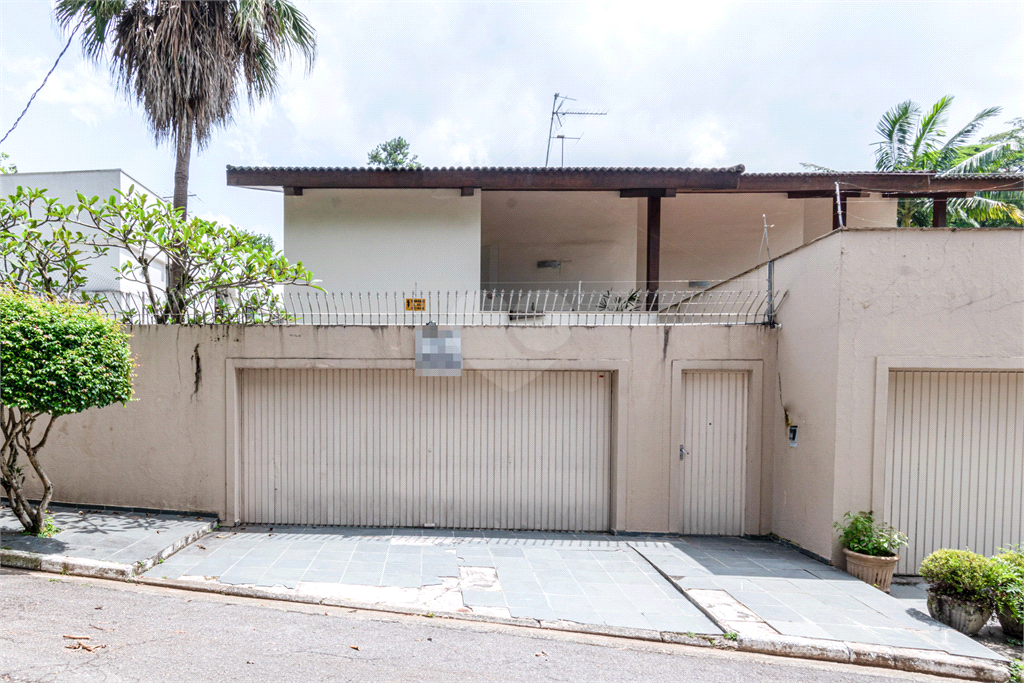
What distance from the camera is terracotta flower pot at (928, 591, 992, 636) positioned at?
404 centimetres

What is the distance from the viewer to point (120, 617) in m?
3.79

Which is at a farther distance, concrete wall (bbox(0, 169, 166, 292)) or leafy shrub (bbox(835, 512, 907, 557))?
concrete wall (bbox(0, 169, 166, 292))

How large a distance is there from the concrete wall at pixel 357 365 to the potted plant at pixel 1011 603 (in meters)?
2.27

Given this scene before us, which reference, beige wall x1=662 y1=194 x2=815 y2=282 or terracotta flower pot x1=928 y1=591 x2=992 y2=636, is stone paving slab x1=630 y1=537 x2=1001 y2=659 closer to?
terracotta flower pot x1=928 y1=591 x2=992 y2=636

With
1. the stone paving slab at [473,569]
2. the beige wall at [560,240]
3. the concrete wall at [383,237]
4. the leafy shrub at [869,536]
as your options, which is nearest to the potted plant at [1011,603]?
the leafy shrub at [869,536]

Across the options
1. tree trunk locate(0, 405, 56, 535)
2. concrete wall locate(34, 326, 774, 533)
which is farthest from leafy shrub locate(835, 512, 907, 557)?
tree trunk locate(0, 405, 56, 535)

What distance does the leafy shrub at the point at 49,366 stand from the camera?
14.6 feet

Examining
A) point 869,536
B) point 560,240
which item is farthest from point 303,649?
point 560,240

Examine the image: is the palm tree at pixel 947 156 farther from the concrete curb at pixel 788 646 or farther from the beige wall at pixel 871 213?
the concrete curb at pixel 788 646

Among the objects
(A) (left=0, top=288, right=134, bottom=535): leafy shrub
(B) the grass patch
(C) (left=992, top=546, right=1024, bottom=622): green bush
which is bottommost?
(B) the grass patch

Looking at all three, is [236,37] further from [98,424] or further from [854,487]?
[854,487]

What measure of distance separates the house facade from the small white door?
3 cm

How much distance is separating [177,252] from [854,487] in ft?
27.9

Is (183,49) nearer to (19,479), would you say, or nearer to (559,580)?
(19,479)
